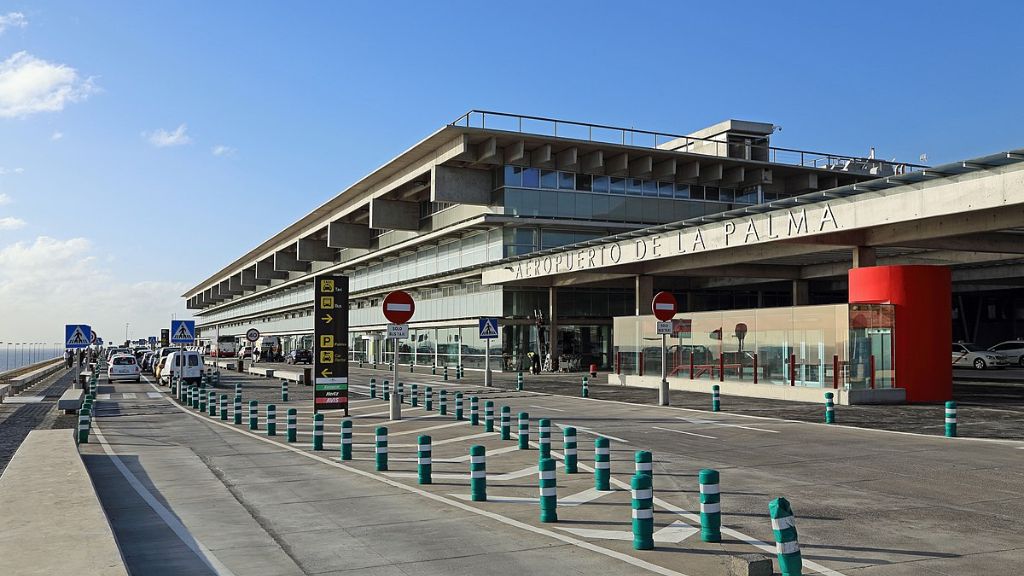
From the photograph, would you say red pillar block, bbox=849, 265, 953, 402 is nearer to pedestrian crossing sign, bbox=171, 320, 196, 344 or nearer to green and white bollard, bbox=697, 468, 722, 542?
green and white bollard, bbox=697, 468, 722, 542

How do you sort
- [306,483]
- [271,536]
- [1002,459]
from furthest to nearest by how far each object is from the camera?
[1002,459] < [306,483] < [271,536]

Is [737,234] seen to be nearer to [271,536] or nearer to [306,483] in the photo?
[306,483]

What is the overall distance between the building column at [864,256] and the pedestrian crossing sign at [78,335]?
2937cm

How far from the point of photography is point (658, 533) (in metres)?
9.17

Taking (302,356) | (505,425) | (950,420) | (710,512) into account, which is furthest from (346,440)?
(302,356)

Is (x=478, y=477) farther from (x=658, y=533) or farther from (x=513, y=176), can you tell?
(x=513, y=176)

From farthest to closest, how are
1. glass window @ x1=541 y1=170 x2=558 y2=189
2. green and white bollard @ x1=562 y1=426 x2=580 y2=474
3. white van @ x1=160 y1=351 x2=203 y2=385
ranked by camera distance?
1. glass window @ x1=541 y1=170 x2=558 y2=189
2. white van @ x1=160 y1=351 x2=203 y2=385
3. green and white bollard @ x1=562 y1=426 x2=580 y2=474

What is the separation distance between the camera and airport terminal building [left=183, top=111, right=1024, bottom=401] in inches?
1051

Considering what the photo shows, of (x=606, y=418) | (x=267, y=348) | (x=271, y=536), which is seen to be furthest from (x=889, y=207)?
(x=267, y=348)

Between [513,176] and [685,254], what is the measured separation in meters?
19.5

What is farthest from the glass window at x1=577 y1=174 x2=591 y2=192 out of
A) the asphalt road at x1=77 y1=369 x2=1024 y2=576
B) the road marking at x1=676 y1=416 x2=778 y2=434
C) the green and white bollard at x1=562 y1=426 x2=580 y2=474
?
the green and white bollard at x1=562 y1=426 x2=580 y2=474

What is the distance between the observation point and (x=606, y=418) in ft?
74.9

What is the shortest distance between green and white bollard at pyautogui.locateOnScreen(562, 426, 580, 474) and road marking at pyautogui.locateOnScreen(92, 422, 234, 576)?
522 cm

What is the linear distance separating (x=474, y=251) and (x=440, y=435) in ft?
128
